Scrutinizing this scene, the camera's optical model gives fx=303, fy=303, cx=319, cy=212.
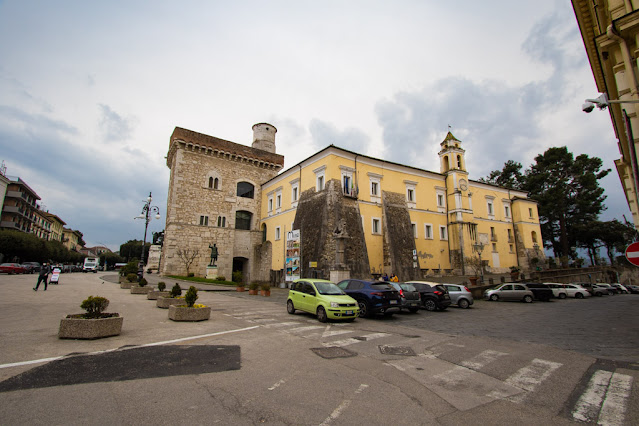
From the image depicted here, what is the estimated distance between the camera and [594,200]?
155ft

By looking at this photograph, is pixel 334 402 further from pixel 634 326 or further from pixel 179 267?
pixel 179 267

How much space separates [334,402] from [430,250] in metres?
32.1

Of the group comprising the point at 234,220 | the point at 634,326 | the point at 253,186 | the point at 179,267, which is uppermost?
the point at 253,186

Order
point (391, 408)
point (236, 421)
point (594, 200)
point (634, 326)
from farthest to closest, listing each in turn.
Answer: point (594, 200)
point (634, 326)
point (391, 408)
point (236, 421)

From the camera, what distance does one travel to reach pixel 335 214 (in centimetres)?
2692

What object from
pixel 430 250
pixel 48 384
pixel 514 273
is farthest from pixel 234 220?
pixel 48 384

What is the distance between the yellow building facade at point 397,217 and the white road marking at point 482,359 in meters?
18.2

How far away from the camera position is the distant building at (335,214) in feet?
92.4

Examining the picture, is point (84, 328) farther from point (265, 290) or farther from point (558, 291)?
point (558, 291)

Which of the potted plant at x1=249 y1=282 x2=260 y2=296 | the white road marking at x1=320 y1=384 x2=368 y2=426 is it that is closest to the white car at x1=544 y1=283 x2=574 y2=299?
the potted plant at x1=249 y1=282 x2=260 y2=296

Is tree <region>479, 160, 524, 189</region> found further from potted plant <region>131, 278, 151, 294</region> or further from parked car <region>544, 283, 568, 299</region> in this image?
potted plant <region>131, 278, 151, 294</region>

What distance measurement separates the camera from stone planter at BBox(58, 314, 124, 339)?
684 cm

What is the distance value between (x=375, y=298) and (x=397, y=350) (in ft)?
17.6

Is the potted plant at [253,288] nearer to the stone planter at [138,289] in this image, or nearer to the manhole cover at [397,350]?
the stone planter at [138,289]
